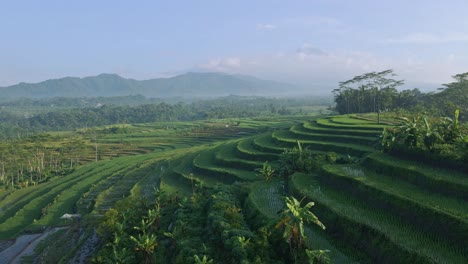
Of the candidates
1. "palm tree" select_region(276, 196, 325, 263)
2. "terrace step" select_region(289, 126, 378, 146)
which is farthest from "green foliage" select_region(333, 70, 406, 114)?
"palm tree" select_region(276, 196, 325, 263)

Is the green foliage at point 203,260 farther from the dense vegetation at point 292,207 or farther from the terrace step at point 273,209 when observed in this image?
the terrace step at point 273,209

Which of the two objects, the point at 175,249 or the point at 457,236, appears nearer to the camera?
the point at 457,236

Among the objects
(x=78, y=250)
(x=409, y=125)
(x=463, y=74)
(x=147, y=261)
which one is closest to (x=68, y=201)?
(x=78, y=250)

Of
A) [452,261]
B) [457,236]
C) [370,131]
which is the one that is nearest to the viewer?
[452,261]

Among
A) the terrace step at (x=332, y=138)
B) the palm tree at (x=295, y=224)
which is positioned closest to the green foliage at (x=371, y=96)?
the terrace step at (x=332, y=138)

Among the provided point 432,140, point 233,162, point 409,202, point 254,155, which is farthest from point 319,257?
point 254,155

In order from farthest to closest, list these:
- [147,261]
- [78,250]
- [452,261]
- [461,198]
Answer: [78,250]
[147,261]
[461,198]
[452,261]

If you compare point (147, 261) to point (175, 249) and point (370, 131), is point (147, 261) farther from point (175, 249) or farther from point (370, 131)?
point (370, 131)

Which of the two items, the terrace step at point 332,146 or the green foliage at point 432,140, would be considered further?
the terrace step at point 332,146

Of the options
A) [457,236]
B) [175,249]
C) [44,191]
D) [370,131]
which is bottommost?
[44,191]
